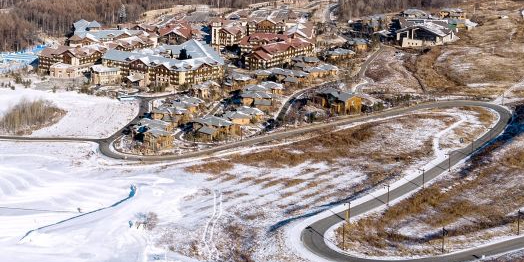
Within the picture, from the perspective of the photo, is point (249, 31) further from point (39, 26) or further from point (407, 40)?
point (39, 26)

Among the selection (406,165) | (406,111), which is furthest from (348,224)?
(406,111)

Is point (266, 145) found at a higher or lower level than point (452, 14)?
lower

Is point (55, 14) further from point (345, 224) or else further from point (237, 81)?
point (345, 224)

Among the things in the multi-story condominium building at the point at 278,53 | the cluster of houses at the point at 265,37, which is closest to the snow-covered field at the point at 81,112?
the multi-story condominium building at the point at 278,53

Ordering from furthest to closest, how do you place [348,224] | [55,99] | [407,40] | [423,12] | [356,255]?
[423,12] → [407,40] → [55,99] → [348,224] → [356,255]

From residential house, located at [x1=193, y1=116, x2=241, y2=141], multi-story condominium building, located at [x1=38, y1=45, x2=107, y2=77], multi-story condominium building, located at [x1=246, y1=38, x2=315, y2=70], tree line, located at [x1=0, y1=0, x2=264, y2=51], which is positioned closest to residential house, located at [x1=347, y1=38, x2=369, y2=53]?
multi-story condominium building, located at [x1=246, y1=38, x2=315, y2=70]

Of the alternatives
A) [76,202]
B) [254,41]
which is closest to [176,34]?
[254,41]
